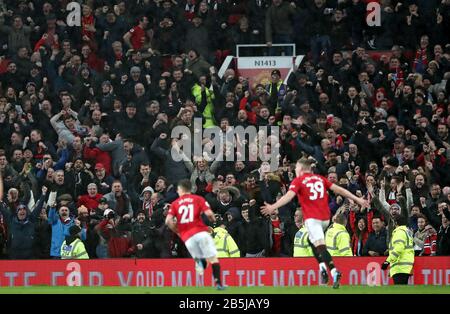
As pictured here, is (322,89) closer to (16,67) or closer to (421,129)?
(421,129)

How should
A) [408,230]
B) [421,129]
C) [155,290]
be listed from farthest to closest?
[421,129] < [408,230] < [155,290]

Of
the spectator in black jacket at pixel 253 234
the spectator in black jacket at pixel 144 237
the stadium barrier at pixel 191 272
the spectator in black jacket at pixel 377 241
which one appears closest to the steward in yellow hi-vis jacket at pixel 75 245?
the stadium barrier at pixel 191 272

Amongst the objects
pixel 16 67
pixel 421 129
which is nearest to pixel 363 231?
pixel 421 129

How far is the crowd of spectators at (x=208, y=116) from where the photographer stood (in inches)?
989

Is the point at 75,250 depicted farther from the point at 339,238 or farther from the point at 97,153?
the point at 339,238

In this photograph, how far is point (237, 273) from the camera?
24.0 meters

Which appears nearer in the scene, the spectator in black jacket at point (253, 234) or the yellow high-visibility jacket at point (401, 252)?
the yellow high-visibility jacket at point (401, 252)

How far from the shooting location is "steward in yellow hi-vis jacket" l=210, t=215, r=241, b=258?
24.1 metres

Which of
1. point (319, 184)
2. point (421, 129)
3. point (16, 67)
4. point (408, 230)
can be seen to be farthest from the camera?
point (16, 67)

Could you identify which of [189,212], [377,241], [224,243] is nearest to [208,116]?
[224,243]

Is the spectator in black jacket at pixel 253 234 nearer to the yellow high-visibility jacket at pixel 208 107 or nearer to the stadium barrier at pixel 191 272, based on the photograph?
the stadium barrier at pixel 191 272

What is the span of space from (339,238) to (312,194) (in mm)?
4190

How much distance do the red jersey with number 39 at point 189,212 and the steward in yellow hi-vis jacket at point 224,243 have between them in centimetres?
517

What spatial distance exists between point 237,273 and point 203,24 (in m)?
8.57
